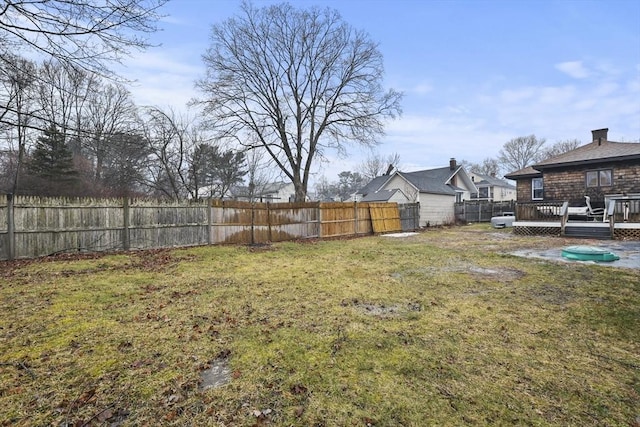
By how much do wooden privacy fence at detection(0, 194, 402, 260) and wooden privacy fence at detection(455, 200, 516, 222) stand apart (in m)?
14.0

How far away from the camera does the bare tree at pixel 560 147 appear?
1930 inches

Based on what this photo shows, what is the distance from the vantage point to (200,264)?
307 inches

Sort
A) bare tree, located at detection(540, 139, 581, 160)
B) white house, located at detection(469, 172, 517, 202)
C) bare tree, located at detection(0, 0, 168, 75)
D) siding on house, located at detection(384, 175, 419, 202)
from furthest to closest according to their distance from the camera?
bare tree, located at detection(540, 139, 581, 160) < white house, located at detection(469, 172, 517, 202) < siding on house, located at detection(384, 175, 419, 202) < bare tree, located at detection(0, 0, 168, 75)

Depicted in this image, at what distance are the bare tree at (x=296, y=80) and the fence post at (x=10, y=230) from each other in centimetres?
1378

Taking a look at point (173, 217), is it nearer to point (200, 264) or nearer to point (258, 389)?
point (200, 264)

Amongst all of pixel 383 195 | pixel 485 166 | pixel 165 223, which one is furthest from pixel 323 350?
pixel 485 166

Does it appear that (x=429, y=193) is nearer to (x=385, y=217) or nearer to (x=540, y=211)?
(x=385, y=217)

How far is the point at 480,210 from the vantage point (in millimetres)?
24406

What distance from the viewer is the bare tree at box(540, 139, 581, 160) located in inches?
1930

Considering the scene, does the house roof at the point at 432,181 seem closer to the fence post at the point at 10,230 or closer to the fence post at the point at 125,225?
the fence post at the point at 125,225

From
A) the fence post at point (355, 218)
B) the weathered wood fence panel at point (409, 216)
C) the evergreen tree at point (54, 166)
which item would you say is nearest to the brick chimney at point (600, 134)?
the weathered wood fence panel at point (409, 216)

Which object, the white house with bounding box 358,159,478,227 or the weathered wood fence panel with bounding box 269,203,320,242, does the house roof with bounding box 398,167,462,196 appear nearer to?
the white house with bounding box 358,159,478,227

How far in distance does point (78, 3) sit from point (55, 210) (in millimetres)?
6156

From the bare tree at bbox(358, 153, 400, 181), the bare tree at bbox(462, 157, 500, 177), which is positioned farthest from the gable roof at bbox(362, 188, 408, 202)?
the bare tree at bbox(462, 157, 500, 177)
